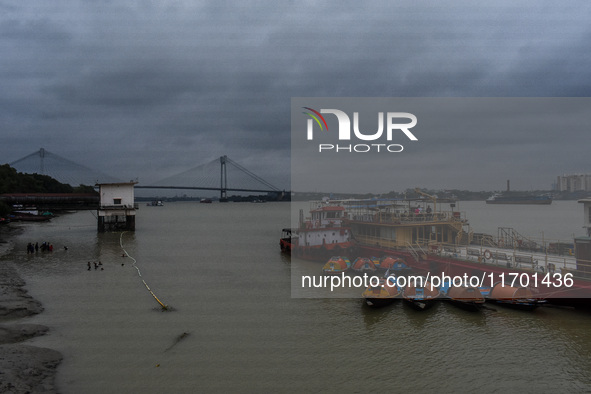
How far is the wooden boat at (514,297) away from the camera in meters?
15.4

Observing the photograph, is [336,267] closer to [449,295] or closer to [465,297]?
[449,295]

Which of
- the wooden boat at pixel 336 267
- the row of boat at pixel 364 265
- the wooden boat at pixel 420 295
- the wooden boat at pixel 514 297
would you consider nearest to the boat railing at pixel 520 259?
the wooden boat at pixel 514 297

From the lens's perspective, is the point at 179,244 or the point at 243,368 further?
the point at 179,244

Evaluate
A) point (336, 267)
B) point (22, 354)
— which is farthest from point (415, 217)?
point (22, 354)

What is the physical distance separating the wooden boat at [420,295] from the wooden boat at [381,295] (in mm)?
404

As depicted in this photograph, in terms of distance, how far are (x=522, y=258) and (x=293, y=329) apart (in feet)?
33.6

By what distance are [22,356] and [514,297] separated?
1599 cm

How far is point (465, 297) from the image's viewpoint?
15.8 m

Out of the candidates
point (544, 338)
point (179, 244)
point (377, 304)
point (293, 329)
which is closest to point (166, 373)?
point (293, 329)

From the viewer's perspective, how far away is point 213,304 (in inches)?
679

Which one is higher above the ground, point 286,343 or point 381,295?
point 381,295

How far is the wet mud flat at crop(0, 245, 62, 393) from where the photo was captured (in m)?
9.72

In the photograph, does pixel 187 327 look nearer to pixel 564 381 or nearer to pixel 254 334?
pixel 254 334

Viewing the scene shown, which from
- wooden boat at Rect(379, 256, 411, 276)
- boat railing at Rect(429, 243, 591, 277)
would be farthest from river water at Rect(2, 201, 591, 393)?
wooden boat at Rect(379, 256, 411, 276)
